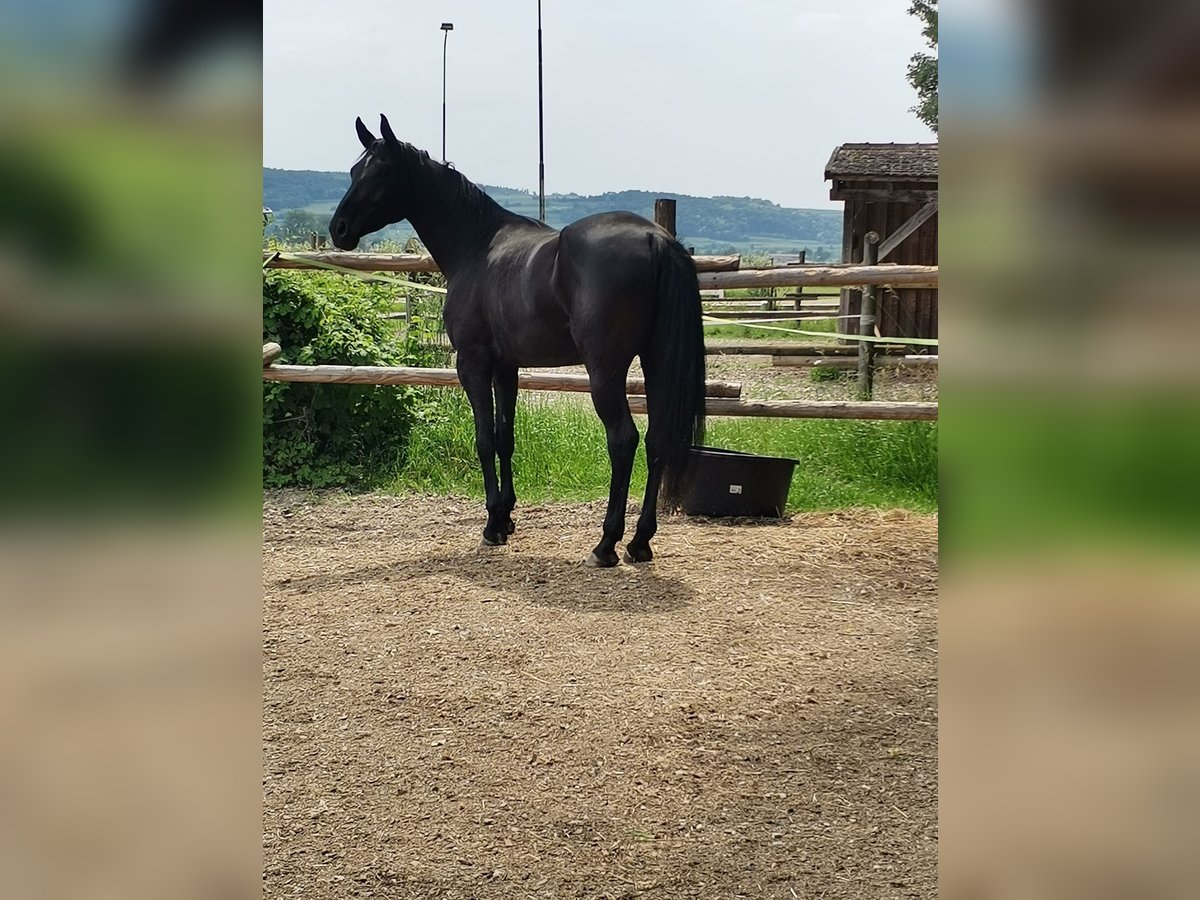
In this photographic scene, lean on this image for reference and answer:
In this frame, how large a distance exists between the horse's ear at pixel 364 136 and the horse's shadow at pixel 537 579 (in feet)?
7.03

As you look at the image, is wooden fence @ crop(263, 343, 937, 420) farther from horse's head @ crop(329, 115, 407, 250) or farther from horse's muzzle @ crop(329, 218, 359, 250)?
horse's head @ crop(329, 115, 407, 250)

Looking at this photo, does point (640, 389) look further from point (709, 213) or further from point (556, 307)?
point (709, 213)

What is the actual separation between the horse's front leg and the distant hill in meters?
86.9

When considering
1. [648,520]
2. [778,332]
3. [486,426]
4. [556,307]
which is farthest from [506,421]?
[778,332]

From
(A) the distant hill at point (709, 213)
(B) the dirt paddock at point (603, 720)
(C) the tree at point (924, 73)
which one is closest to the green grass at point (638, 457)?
(B) the dirt paddock at point (603, 720)

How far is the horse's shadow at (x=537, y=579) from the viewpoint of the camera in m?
4.25

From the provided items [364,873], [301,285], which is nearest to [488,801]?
[364,873]

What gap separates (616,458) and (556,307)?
753 millimetres

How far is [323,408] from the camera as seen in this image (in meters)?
6.75

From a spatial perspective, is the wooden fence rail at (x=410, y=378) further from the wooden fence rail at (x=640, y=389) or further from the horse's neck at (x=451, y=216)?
the horse's neck at (x=451, y=216)

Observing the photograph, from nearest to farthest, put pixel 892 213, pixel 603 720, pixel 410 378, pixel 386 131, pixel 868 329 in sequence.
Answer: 1. pixel 603 720
2. pixel 386 131
3. pixel 410 378
4. pixel 868 329
5. pixel 892 213

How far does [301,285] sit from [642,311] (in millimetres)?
3273
